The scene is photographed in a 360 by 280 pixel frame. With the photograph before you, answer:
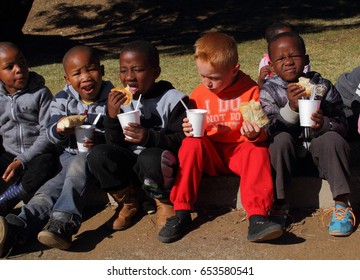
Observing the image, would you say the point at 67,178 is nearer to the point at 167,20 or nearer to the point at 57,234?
the point at 57,234

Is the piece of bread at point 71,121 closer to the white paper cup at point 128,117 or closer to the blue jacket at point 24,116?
the white paper cup at point 128,117

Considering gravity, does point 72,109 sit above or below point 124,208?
above

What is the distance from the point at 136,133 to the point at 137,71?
55 cm

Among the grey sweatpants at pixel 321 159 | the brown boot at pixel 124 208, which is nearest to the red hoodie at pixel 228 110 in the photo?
the grey sweatpants at pixel 321 159

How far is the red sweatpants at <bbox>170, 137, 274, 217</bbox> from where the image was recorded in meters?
3.74

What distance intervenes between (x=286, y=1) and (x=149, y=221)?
16.5 metres

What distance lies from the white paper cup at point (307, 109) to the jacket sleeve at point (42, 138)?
1.98 metres

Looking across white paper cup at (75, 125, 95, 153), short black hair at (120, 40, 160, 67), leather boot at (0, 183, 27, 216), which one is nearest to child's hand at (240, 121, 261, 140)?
short black hair at (120, 40, 160, 67)

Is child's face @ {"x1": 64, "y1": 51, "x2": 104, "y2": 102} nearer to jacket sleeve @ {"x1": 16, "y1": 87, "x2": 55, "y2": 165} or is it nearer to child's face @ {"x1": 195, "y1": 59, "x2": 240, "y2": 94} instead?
jacket sleeve @ {"x1": 16, "y1": 87, "x2": 55, "y2": 165}

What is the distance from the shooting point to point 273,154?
3838 mm

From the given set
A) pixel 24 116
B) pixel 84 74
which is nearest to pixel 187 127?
pixel 84 74

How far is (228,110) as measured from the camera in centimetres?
407

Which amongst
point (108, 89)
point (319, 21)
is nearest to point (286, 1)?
point (319, 21)

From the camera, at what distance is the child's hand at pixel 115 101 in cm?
385
